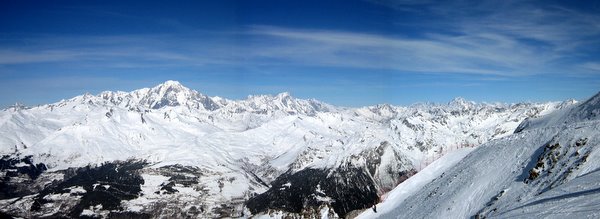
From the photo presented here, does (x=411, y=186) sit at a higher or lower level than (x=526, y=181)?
lower

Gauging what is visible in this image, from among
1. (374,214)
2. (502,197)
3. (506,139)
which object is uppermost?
(506,139)

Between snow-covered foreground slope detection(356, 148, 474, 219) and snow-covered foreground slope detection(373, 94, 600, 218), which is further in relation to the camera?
snow-covered foreground slope detection(356, 148, 474, 219)

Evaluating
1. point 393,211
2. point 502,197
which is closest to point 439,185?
point 393,211

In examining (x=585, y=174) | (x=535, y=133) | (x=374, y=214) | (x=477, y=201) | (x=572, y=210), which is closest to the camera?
(x=572, y=210)

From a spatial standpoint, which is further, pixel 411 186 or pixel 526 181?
pixel 411 186

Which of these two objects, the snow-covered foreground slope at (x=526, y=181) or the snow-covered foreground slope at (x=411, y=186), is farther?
the snow-covered foreground slope at (x=411, y=186)

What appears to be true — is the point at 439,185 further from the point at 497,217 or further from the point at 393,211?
the point at 497,217

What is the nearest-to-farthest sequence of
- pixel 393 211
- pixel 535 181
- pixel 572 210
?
pixel 572 210 → pixel 535 181 → pixel 393 211

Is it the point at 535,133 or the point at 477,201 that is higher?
the point at 535,133
